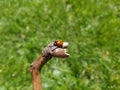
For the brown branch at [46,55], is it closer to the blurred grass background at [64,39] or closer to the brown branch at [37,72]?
the brown branch at [37,72]

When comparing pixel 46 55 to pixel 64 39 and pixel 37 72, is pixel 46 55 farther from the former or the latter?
pixel 64 39

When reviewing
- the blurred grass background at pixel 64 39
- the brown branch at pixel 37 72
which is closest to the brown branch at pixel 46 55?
the brown branch at pixel 37 72

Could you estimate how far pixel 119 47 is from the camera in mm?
4348

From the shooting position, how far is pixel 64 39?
4.38 metres

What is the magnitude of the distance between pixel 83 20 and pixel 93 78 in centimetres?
106

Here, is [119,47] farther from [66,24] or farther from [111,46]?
[66,24]

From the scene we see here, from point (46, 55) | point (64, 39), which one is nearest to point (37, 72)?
point (46, 55)

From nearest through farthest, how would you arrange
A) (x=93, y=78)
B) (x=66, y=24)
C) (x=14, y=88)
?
1. (x=14, y=88)
2. (x=93, y=78)
3. (x=66, y=24)

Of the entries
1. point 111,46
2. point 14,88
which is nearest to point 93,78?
point 111,46

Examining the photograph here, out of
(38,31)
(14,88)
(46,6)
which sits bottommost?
(14,88)

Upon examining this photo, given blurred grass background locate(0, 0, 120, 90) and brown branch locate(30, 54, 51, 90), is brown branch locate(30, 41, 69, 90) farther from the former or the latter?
blurred grass background locate(0, 0, 120, 90)

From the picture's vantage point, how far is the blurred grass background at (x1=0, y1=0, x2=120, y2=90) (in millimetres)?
3830

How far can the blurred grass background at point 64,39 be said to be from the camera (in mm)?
3830

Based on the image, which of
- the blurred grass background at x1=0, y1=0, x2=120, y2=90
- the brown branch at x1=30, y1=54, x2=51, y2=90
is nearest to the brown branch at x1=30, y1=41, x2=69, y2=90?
the brown branch at x1=30, y1=54, x2=51, y2=90
